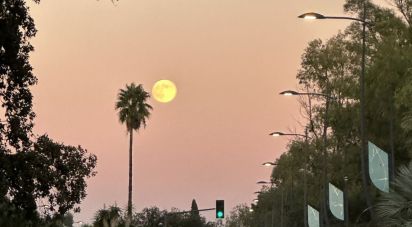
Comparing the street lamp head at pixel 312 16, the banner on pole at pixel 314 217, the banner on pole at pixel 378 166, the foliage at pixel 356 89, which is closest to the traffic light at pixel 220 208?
the foliage at pixel 356 89

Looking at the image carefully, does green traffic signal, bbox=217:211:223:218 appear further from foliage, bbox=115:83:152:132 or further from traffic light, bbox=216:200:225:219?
foliage, bbox=115:83:152:132

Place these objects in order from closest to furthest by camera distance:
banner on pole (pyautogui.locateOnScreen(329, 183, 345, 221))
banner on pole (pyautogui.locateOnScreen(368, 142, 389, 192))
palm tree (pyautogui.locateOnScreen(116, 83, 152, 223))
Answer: banner on pole (pyautogui.locateOnScreen(368, 142, 389, 192)) → banner on pole (pyautogui.locateOnScreen(329, 183, 345, 221)) → palm tree (pyautogui.locateOnScreen(116, 83, 152, 223))

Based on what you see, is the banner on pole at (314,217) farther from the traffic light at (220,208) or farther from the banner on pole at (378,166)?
the banner on pole at (378,166)

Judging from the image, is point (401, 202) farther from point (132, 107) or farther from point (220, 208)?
point (132, 107)

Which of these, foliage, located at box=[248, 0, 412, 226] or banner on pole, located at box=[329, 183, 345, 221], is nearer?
banner on pole, located at box=[329, 183, 345, 221]

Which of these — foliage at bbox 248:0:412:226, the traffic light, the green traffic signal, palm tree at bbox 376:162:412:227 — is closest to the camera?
palm tree at bbox 376:162:412:227

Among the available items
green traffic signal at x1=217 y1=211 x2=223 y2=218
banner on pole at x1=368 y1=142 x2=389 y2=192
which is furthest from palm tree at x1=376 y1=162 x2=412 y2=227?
green traffic signal at x1=217 y1=211 x2=223 y2=218

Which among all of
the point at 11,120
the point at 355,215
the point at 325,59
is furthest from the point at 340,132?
the point at 11,120

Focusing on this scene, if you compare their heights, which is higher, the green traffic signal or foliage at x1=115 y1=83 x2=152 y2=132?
foliage at x1=115 y1=83 x2=152 y2=132

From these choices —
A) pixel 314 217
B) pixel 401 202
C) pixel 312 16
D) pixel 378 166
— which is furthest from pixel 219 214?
pixel 401 202

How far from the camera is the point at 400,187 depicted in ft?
53.5

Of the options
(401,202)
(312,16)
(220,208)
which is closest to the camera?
(401,202)

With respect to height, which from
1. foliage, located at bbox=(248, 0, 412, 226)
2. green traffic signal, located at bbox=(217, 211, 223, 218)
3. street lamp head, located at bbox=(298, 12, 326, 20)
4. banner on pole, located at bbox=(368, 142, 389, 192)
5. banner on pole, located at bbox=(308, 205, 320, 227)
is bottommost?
banner on pole, located at bbox=(368, 142, 389, 192)

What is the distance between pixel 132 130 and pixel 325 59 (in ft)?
123
